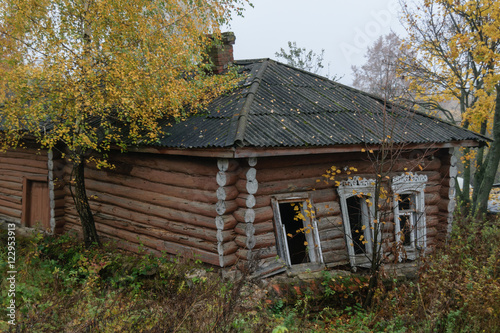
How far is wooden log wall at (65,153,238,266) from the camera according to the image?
6.71m

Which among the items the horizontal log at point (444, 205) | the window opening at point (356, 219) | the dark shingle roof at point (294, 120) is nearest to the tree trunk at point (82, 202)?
the dark shingle roof at point (294, 120)

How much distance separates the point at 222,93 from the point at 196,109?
860 mm

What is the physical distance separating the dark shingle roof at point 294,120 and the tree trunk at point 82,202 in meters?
2.22

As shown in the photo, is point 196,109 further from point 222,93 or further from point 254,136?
point 254,136

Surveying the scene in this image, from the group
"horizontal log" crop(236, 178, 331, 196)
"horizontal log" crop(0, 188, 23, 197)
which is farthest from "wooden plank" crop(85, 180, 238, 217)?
"horizontal log" crop(0, 188, 23, 197)

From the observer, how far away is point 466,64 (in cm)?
1237

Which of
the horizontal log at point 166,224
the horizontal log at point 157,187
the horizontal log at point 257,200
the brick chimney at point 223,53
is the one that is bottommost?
the horizontal log at point 166,224

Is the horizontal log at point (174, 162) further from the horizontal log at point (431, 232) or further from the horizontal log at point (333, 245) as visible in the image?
the horizontal log at point (431, 232)

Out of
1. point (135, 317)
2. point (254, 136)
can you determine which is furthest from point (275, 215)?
point (135, 317)

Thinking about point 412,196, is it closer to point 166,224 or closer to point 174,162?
point 174,162

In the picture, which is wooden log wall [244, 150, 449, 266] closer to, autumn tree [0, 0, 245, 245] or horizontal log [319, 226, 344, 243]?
horizontal log [319, 226, 344, 243]

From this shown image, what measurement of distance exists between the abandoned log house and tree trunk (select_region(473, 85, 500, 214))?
12.7 feet

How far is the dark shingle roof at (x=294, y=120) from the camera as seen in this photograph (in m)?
6.44

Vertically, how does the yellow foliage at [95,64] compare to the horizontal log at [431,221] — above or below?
above
